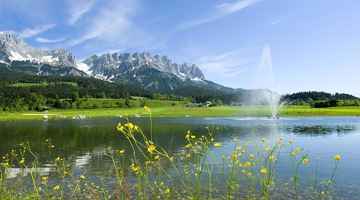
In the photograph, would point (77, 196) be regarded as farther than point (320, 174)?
No

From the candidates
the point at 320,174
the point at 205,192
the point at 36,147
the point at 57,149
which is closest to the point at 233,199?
the point at 205,192

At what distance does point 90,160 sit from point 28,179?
8112 mm

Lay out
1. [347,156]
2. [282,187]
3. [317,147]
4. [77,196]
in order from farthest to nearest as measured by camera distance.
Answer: [317,147]
[347,156]
[282,187]
[77,196]

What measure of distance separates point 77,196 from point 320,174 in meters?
15.0

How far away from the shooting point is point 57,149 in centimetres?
4100

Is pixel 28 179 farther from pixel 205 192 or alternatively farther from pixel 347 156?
pixel 347 156

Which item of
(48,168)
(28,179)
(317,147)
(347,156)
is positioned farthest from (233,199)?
(317,147)

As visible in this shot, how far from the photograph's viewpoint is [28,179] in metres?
24.3

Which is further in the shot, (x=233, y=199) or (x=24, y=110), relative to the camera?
(x=24, y=110)

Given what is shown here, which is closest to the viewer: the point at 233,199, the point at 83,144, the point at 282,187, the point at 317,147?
the point at 233,199

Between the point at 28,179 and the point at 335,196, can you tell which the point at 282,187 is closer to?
the point at 335,196

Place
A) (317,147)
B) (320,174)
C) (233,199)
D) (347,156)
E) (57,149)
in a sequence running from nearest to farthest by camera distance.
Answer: (233,199), (320,174), (347,156), (317,147), (57,149)

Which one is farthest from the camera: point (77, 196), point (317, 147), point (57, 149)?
point (57, 149)

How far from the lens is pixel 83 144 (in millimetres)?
45750
